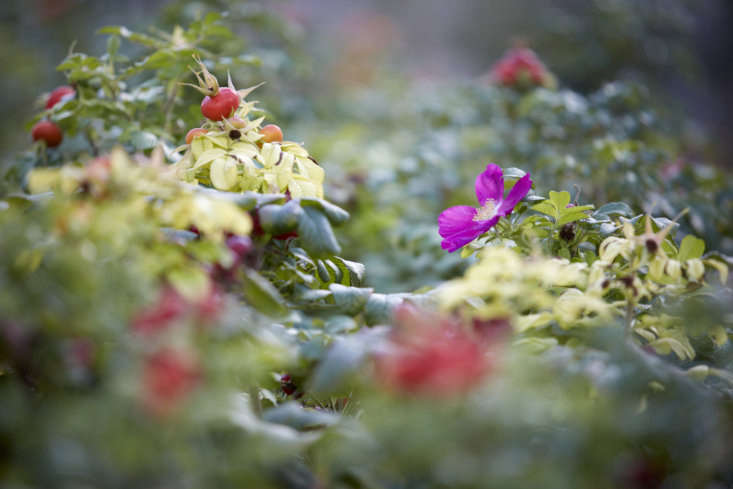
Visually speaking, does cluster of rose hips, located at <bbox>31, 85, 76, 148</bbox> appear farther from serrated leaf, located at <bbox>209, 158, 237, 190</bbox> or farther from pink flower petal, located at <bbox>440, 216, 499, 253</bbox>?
pink flower petal, located at <bbox>440, 216, 499, 253</bbox>

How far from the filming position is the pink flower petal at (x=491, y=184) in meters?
0.91

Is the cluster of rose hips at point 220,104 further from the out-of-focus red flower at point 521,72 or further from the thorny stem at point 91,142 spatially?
the out-of-focus red flower at point 521,72

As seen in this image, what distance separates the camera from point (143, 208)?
565 millimetres

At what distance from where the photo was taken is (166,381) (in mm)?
440

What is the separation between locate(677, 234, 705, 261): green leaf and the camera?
74 cm

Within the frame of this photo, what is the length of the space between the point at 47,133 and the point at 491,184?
94cm

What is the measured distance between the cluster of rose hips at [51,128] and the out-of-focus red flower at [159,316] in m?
0.87

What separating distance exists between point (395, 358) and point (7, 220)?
0.39m

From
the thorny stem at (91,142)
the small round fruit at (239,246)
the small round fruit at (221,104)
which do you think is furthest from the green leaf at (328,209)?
the thorny stem at (91,142)

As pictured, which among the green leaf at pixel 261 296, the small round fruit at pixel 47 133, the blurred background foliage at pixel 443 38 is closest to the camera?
the green leaf at pixel 261 296

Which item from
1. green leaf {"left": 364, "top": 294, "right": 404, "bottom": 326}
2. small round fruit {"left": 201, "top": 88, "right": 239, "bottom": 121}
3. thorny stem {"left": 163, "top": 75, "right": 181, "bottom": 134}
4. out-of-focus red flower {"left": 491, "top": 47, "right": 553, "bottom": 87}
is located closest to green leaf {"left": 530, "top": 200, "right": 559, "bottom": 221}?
green leaf {"left": 364, "top": 294, "right": 404, "bottom": 326}

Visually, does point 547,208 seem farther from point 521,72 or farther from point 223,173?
point 521,72

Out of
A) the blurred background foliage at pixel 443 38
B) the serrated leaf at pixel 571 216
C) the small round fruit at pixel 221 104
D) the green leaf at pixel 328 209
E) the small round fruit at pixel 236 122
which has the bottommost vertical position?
the blurred background foliage at pixel 443 38

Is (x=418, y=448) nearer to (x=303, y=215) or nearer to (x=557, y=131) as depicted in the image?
(x=303, y=215)
